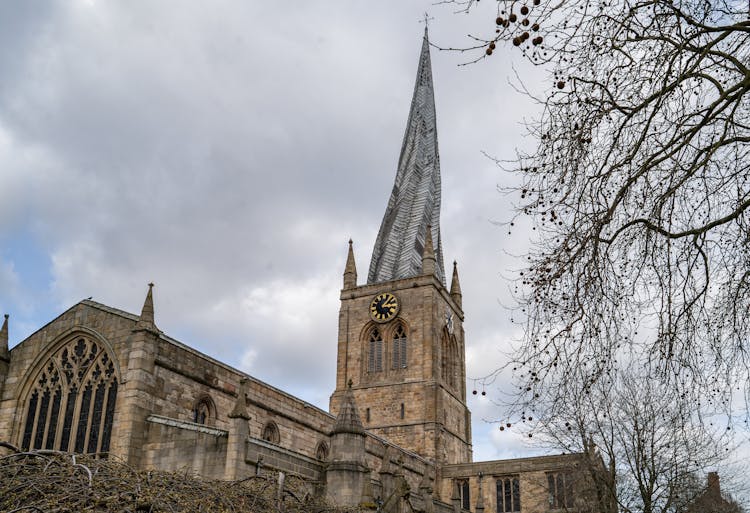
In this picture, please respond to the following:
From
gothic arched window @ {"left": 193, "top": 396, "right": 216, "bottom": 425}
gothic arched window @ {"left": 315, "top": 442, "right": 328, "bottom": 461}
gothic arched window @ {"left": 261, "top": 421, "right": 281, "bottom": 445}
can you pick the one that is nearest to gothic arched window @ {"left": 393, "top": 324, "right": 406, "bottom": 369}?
gothic arched window @ {"left": 315, "top": 442, "right": 328, "bottom": 461}

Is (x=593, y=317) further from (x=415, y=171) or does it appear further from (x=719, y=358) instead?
(x=415, y=171)

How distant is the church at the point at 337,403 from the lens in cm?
2108

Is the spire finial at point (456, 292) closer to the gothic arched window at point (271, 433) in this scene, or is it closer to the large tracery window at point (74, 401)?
the gothic arched window at point (271, 433)

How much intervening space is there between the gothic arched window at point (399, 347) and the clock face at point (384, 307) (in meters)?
1.03

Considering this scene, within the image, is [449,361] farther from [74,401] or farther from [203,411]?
[74,401]

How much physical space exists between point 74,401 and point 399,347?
2802 cm

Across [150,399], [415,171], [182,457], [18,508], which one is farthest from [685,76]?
[415,171]

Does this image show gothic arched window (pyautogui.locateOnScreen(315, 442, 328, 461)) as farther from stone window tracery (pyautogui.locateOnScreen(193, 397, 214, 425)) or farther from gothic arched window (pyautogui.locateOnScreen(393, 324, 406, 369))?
gothic arched window (pyautogui.locateOnScreen(393, 324, 406, 369))

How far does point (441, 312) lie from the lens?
50.3 meters

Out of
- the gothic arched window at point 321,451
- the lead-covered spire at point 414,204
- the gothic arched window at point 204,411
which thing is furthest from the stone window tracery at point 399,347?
the gothic arched window at point 204,411

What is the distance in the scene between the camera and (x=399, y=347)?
49.2 metres

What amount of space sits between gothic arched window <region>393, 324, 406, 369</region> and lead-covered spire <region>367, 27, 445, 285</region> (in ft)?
14.2

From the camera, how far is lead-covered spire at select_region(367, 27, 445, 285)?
53812 millimetres

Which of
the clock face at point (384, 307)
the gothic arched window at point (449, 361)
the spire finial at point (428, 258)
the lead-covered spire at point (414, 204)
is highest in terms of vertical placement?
the lead-covered spire at point (414, 204)
